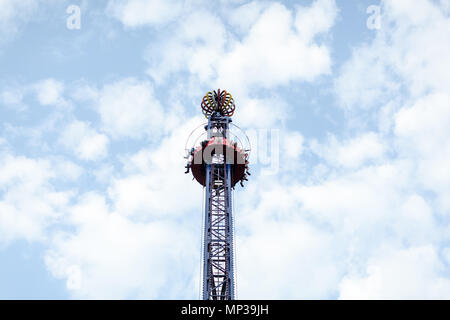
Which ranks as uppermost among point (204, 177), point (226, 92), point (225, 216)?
point (226, 92)

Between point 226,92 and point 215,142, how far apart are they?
948 centimetres

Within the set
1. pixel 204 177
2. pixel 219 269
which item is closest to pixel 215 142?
pixel 204 177

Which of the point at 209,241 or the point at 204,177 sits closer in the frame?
the point at 209,241
